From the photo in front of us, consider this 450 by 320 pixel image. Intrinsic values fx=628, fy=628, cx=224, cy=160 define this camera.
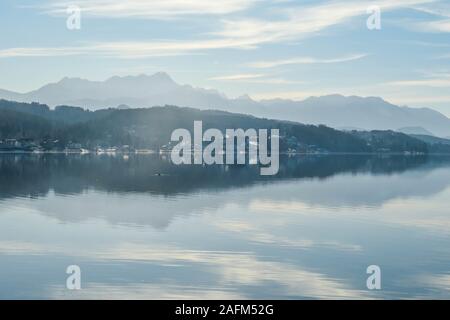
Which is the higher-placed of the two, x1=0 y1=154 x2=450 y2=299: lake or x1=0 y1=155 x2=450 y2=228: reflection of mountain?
x1=0 y1=155 x2=450 y2=228: reflection of mountain

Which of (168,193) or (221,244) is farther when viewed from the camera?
(168,193)

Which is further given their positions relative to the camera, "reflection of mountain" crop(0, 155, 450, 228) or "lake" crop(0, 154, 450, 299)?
"reflection of mountain" crop(0, 155, 450, 228)

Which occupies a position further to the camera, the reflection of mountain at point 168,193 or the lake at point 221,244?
the reflection of mountain at point 168,193

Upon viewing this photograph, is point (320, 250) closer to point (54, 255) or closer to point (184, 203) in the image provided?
point (54, 255)

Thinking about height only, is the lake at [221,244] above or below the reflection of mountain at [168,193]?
below

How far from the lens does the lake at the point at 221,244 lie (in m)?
34.5

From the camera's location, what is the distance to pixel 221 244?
1890 inches

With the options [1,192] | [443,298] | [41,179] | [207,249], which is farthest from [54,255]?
[41,179]

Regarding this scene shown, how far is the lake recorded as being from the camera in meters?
34.5

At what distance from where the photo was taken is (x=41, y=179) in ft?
371

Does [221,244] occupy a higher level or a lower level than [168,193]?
lower
